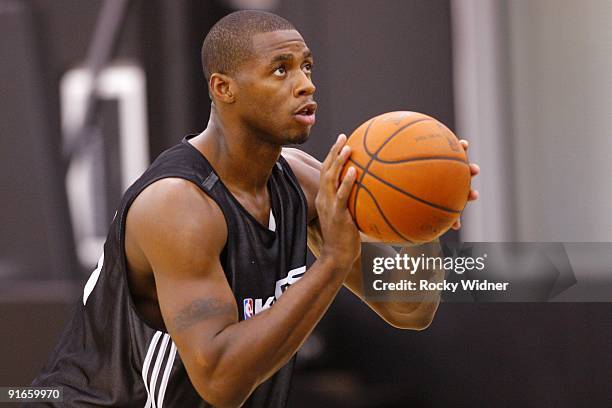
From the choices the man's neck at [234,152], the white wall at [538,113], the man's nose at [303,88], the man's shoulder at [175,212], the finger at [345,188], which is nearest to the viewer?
the finger at [345,188]

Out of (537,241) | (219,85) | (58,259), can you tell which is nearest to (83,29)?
(58,259)

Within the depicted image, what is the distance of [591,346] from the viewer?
12.0ft

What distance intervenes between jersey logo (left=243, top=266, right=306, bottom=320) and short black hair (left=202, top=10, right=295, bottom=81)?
1.94 ft

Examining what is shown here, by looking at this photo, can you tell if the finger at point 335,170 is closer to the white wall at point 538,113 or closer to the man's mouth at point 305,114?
the man's mouth at point 305,114

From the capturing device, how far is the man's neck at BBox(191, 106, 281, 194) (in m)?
2.65

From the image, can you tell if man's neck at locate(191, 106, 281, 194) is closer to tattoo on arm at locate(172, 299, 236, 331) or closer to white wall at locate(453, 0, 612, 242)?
tattoo on arm at locate(172, 299, 236, 331)

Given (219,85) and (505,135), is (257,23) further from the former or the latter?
(505,135)

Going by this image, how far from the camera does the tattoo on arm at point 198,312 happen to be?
7.71 ft

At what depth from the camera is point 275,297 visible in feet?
8.95

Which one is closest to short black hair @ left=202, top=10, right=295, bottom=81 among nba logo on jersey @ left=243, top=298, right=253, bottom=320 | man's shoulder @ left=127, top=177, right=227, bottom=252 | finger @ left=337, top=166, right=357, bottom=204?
man's shoulder @ left=127, top=177, right=227, bottom=252

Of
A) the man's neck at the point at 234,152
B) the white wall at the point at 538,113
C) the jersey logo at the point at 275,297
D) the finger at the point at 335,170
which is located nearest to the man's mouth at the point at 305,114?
the man's neck at the point at 234,152

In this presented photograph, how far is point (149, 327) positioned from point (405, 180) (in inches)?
31.9

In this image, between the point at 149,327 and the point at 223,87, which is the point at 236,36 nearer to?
the point at 223,87

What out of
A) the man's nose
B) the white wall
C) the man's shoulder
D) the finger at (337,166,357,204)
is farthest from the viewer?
the white wall
